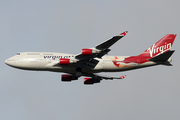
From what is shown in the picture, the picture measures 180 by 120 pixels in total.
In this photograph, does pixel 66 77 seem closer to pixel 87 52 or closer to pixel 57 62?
pixel 57 62

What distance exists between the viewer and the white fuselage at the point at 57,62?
5369 centimetres

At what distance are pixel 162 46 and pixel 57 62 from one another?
20158mm

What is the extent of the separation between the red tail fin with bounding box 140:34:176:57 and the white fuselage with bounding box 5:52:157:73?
3.81m

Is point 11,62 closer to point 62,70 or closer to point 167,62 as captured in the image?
point 62,70

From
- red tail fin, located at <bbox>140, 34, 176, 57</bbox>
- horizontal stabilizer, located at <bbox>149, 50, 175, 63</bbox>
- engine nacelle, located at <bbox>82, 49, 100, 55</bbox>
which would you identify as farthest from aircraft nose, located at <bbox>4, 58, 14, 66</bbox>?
horizontal stabilizer, located at <bbox>149, 50, 175, 63</bbox>

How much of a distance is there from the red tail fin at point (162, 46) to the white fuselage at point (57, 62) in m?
3.81

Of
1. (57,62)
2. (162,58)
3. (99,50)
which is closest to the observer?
(99,50)

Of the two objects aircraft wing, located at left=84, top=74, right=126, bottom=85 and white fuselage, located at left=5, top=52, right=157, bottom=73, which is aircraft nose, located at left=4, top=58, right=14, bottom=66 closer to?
white fuselage, located at left=5, top=52, right=157, bottom=73

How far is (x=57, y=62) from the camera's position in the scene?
53125 millimetres

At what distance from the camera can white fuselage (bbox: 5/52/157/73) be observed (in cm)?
5369

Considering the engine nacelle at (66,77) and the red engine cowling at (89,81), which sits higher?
the engine nacelle at (66,77)

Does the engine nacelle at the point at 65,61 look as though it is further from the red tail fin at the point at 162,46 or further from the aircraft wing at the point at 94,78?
the red tail fin at the point at 162,46

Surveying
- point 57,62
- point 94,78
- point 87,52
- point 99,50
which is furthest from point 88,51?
point 94,78

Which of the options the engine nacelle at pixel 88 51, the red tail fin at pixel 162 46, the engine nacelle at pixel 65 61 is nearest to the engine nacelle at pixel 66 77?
the engine nacelle at pixel 65 61
